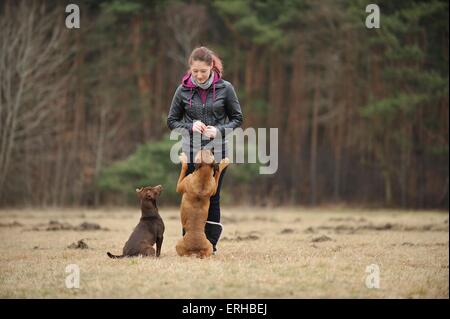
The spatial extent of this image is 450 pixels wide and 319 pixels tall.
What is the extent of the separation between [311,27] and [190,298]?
26.4m

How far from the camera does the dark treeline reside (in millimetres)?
26125

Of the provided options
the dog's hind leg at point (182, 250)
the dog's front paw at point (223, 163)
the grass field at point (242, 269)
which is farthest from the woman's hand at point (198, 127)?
the grass field at point (242, 269)

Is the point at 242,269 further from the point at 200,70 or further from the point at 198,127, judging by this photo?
the point at 200,70

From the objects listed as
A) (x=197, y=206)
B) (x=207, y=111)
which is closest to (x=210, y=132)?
(x=207, y=111)

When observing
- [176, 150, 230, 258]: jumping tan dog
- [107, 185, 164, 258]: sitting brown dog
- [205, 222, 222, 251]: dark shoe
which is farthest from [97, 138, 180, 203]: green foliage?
[176, 150, 230, 258]: jumping tan dog

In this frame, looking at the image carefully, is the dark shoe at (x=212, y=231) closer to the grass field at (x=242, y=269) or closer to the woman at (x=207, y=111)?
the woman at (x=207, y=111)

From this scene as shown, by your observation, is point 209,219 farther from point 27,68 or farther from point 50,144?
point 50,144

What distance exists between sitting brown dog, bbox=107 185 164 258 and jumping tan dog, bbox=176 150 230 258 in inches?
16.3

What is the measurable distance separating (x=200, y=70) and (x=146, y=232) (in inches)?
76.0

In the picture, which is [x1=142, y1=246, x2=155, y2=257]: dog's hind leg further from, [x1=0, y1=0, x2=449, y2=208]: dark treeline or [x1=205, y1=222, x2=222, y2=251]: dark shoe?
[x1=0, y1=0, x2=449, y2=208]: dark treeline

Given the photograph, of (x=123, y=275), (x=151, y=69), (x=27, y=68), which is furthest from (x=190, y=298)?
(x=151, y=69)

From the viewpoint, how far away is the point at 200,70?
7.81 metres

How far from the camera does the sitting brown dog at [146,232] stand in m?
7.96

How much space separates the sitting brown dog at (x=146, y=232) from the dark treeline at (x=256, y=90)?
17884 mm
